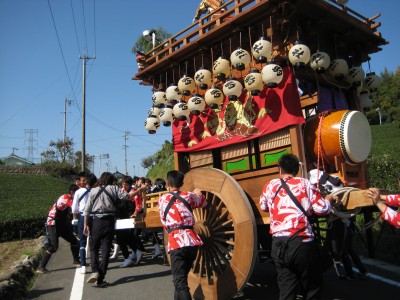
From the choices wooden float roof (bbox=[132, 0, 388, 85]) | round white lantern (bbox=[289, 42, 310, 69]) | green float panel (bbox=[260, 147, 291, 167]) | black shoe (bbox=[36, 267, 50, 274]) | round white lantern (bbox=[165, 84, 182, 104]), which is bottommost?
black shoe (bbox=[36, 267, 50, 274])

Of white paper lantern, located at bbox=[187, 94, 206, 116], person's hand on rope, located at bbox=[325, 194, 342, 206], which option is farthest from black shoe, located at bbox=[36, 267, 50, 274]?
person's hand on rope, located at bbox=[325, 194, 342, 206]

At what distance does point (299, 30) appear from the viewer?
5430 mm

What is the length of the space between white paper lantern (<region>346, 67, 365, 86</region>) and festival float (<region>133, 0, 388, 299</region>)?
0.05ft

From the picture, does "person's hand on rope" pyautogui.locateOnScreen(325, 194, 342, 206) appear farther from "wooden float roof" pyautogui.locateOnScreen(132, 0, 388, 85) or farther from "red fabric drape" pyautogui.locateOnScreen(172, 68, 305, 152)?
"wooden float roof" pyautogui.locateOnScreen(132, 0, 388, 85)

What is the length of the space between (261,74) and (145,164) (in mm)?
57971

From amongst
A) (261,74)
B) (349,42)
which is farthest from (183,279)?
(349,42)

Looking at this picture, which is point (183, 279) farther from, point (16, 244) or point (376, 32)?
point (16, 244)

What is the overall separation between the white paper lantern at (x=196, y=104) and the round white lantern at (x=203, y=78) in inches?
8.2

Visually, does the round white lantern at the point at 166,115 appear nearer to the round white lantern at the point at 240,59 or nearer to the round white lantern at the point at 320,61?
the round white lantern at the point at 240,59

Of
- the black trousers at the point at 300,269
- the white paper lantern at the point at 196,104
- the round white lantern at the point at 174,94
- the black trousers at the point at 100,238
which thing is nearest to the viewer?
the black trousers at the point at 300,269

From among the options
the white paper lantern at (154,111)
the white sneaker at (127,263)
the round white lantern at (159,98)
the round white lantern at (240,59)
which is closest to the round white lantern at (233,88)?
the round white lantern at (240,59)

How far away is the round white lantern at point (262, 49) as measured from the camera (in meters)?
4.92

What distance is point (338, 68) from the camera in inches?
225

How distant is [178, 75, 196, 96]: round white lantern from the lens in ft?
20.3
